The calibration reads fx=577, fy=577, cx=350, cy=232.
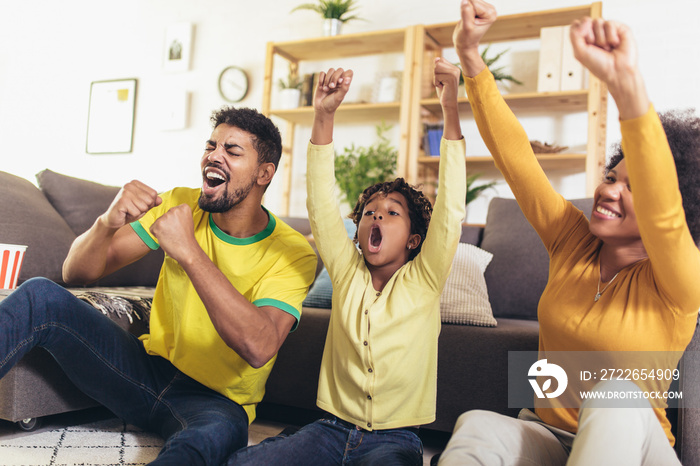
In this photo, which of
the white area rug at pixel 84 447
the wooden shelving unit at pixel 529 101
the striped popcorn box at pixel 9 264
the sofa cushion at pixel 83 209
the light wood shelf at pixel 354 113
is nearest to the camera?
the white area rug at pixel 84 447

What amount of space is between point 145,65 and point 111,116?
1.67 feet

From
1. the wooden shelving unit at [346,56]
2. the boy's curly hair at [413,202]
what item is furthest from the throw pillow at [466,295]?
the wooden shelving unit at [346,56]

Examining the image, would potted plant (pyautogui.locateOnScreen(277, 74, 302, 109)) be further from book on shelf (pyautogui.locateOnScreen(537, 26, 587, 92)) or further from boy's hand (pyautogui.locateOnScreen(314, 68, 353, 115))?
boy's hand (pyautogui.locateOnScreen(314, 68, 353, 115))

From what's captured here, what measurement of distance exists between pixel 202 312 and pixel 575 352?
854 mm

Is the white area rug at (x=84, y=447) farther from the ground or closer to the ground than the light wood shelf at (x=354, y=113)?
closer to the ground

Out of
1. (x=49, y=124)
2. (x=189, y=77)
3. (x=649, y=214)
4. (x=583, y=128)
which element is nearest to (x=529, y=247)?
(x=649, y=214)

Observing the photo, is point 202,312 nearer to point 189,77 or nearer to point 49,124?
point 189,77

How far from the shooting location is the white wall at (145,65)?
12.8ft

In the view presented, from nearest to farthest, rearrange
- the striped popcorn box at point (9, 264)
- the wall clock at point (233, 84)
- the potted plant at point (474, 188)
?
1. the striped popcorn box at point (9, 264)
2. the potted plant at point (474, 188)
3. the wall clock at point (233, 84)

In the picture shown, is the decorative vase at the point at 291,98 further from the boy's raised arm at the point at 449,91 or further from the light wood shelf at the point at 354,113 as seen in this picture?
the boy's raised arm at the point at 449,91

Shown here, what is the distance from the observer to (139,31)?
4754 mm

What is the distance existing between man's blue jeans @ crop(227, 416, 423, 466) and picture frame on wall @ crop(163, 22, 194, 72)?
3.89m

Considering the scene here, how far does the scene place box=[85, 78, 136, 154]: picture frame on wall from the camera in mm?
4703

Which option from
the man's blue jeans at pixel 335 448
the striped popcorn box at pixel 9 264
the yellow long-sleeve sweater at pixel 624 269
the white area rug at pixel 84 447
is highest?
the yellow long-sleeve sweater at pixel 624 269
